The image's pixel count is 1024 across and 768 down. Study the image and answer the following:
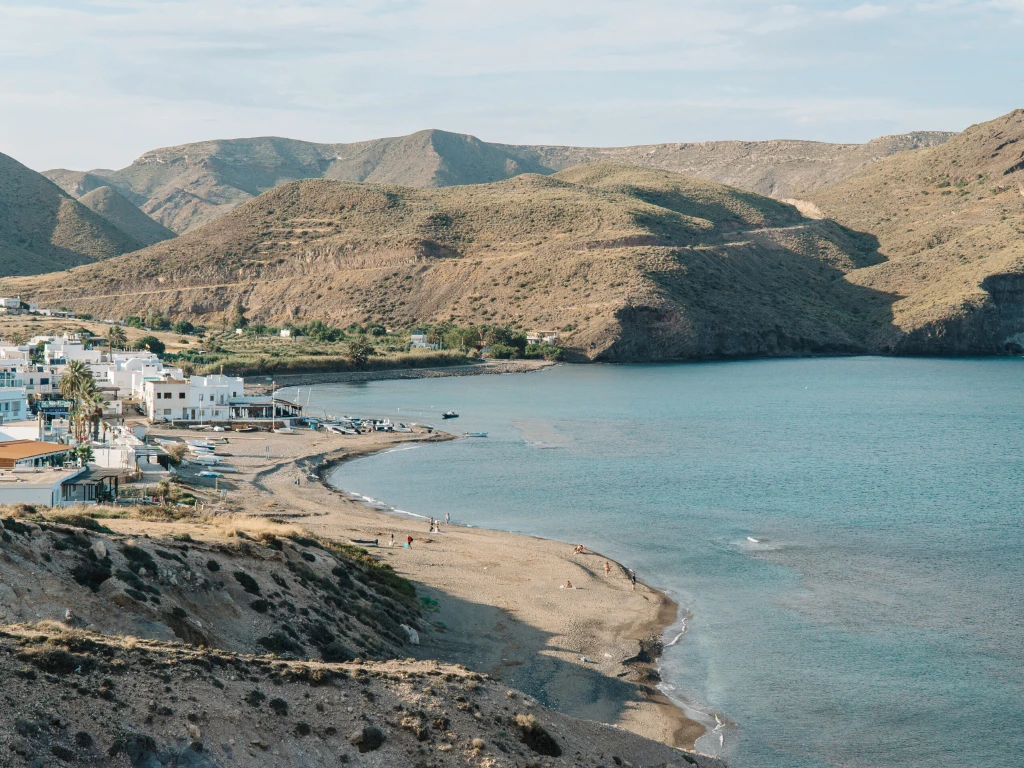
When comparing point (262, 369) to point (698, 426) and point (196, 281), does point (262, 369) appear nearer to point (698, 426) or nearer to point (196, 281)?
point (698, 426)

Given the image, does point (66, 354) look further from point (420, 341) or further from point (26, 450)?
point (420, 341)

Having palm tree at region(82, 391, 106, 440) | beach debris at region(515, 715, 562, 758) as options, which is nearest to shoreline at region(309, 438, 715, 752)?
beach debris at region(515, 715, 562, 758)

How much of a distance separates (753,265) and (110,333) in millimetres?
109701

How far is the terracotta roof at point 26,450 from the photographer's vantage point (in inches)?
1630

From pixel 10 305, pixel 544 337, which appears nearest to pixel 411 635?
pixel 10 305

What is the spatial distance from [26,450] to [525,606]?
21.0 meters

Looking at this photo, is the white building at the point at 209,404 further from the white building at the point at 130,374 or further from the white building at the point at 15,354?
the white building at the point at 15,354

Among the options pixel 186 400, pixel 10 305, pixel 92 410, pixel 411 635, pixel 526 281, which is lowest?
pixel 411 635

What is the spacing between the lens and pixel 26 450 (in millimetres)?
42844

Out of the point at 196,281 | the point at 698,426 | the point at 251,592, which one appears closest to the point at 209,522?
the point at 251,592

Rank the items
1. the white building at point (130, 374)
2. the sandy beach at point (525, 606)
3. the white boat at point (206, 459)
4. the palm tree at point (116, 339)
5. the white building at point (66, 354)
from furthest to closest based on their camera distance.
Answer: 1. the palm tree at point (116, 339)
2. the white building at point (66, 354)
3. the white building at point (130, 374)
4. the white boat at point (206, 459)
5. the sandy beach at point (525, 606)

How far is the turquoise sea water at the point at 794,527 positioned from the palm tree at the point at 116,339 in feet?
72.2

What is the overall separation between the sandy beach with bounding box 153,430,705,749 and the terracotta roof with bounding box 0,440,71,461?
6.60m

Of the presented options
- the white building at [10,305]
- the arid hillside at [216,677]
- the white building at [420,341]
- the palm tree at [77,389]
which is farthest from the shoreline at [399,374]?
the arid hillside at [216,677]
